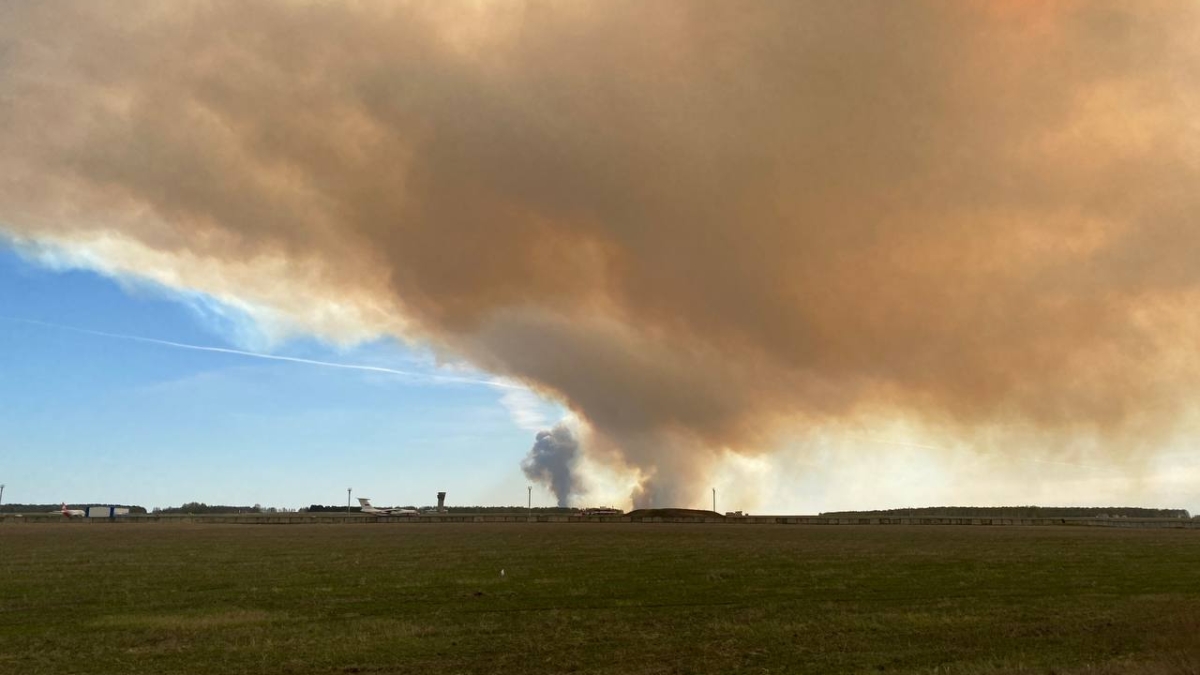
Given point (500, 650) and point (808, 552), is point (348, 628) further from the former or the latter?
point (808, 552)

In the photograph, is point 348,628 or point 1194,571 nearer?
point 348,628

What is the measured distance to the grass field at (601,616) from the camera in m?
18.5

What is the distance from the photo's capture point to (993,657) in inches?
734

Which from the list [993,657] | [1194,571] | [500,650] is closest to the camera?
[993,657]

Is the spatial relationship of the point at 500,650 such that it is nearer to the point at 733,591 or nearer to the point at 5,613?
the point at 733,591

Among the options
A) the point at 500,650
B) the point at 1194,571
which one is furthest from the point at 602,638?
the point at 1194,571

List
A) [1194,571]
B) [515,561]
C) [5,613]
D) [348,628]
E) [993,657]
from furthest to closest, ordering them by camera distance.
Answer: [515,561] → [1194,571] → [5,613] → [348,628] → [993,657]

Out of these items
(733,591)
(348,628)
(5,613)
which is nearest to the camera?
(348,628)

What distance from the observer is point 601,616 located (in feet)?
80.9

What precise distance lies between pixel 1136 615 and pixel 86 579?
42068 mm

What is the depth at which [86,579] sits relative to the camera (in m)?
36.0

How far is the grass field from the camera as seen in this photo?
729 inches

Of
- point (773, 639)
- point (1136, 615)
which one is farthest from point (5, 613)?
point (1136, 615)

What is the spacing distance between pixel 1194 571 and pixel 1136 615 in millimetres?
20707
